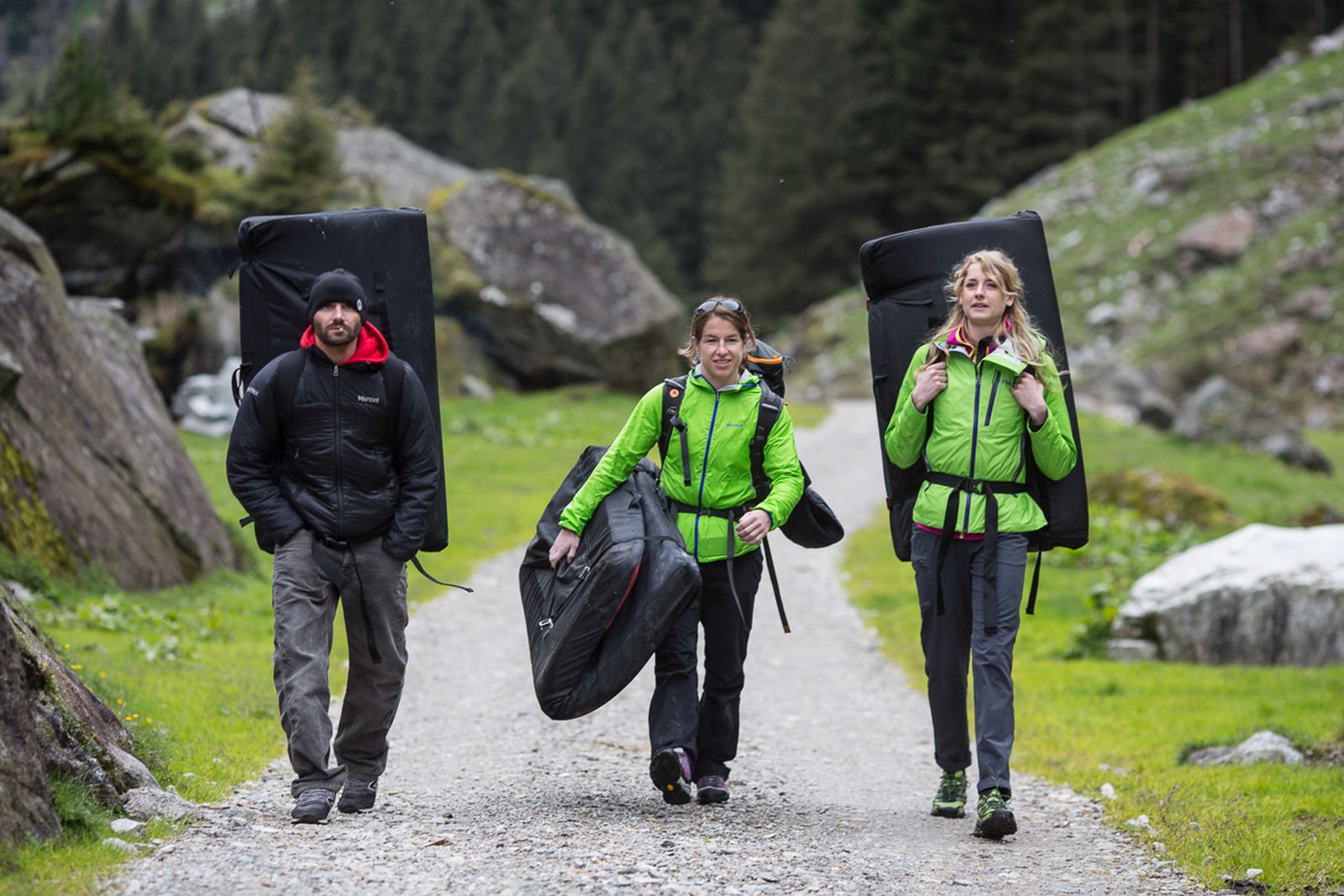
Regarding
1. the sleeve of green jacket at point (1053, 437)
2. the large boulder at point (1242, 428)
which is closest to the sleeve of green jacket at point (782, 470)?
the sleeve of green jacket at point (1053, 437)

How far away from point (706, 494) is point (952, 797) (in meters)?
1.90

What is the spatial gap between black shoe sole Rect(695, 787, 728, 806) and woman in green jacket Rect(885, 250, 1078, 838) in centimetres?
117

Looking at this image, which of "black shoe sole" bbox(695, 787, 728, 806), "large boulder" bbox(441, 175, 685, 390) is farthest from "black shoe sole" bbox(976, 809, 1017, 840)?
"large boulder" bbox(441, 175, 685, 390)

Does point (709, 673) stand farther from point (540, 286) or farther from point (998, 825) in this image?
point (540, 286)

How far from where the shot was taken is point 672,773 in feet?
21.2

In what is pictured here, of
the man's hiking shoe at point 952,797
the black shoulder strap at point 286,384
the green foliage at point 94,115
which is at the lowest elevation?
the man's hiking shoe at point 952,797

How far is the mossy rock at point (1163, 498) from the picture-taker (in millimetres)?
18250

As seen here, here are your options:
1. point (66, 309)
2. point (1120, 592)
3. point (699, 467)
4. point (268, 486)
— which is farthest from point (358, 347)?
point (1120, 592)

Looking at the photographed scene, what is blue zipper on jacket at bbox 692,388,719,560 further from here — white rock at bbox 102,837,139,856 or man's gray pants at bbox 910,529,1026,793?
white rock at bbox 102,837,139,856

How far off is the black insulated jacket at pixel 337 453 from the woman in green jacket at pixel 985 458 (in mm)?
2236

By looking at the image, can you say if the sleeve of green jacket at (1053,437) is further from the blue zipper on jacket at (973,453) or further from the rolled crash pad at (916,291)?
the rolled crash pad at (916,291)

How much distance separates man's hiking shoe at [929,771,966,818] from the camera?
6.84 meters

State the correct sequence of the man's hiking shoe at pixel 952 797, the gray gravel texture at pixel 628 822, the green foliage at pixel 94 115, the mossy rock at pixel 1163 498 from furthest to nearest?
the green foliage at pixel 94 115, the mossy rock at pixel 1163 498, the man's hiking shoe at pixel 952 797, the gray gravel texture at pixel 628 822

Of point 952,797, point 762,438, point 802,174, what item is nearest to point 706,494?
point 762,438
